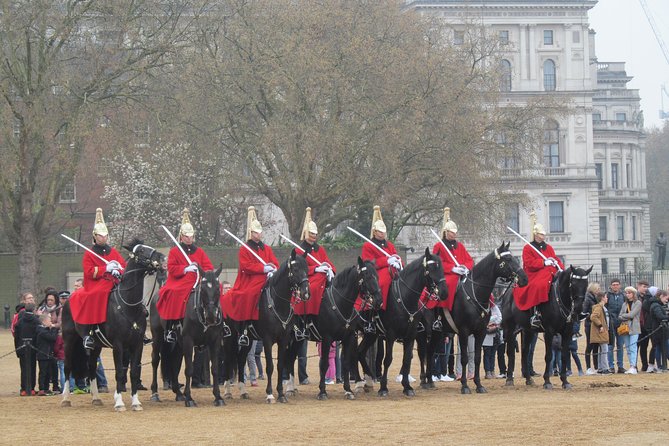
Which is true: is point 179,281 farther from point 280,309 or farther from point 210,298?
point 280,309

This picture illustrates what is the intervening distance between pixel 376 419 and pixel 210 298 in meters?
4.00

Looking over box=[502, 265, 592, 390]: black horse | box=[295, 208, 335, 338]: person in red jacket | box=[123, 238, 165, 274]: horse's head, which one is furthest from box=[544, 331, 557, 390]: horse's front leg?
box=[123, 238, 165, 274]: horse's head

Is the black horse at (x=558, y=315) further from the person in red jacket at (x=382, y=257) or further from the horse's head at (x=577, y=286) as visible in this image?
the person in red jacket at (x=382, y=257)

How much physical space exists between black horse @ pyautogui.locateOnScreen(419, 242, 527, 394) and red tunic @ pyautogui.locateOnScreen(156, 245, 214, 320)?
4.88m

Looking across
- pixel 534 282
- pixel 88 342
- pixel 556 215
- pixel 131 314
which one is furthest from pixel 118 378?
pixel 556 215

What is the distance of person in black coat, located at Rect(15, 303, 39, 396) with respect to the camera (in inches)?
1034

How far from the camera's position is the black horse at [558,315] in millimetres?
25078

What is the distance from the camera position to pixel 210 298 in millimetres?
22156

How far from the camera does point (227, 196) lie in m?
57.7

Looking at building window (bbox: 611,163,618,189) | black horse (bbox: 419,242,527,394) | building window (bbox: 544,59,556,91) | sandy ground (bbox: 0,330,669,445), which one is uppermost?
building window (bbox: 544,59,556,91)

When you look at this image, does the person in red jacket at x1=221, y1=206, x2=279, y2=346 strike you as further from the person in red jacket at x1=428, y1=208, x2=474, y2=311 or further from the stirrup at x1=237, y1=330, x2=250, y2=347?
the person in red jacket at x1=428, y1=208, x2=474, y2=311

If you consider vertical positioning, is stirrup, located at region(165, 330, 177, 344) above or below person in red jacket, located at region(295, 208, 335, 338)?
below

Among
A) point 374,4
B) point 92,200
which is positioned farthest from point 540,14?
point 374,4

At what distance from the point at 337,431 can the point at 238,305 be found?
5745mm
